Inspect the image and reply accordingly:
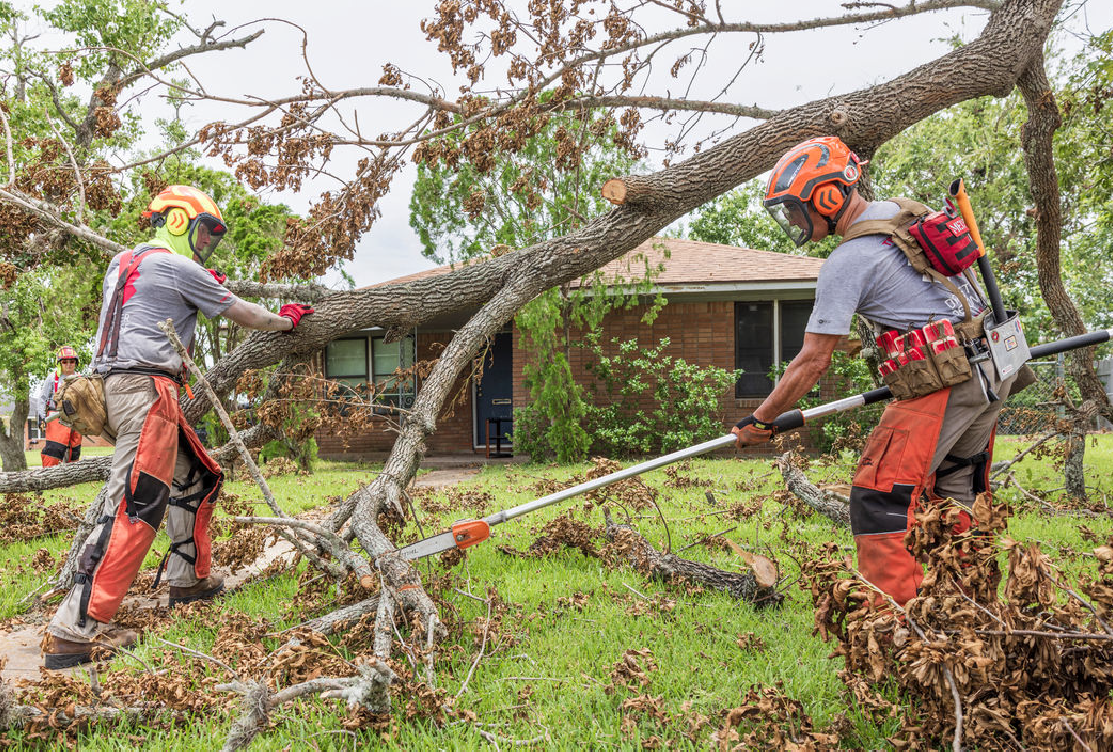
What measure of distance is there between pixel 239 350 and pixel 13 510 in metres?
4.11

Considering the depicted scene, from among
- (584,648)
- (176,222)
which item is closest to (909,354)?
(584,648)

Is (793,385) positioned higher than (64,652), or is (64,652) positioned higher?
(793,385)

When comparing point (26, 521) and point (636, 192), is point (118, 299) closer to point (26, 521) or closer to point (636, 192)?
point (636, 192)

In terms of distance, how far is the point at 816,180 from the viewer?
3332mm

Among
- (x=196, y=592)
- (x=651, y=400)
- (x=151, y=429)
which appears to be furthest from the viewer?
(x=651, y=400)

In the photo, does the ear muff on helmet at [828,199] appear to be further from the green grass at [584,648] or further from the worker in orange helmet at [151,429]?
the worker in orange helmet at [151,429]

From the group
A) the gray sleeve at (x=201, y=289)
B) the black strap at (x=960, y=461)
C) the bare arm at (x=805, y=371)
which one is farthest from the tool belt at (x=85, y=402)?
the black strap at (x=960, y=461)

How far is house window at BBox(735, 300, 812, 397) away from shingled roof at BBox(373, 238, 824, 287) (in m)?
0.71

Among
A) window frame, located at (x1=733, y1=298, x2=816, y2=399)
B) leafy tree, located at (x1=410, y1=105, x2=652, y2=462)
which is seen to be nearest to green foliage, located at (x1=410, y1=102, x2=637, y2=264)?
leafy tree, located at (x1=410, y1=105, x2=652, y2=462)

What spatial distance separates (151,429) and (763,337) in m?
12.0

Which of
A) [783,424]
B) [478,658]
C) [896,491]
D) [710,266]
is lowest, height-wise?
[478,658]

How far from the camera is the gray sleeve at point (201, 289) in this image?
13.3 feet

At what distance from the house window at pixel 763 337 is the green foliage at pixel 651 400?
0.60m

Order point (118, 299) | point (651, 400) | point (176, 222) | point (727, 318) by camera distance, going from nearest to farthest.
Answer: point (118, 299) < point (176, 222) < point (651, 400) < point (727, 318)
